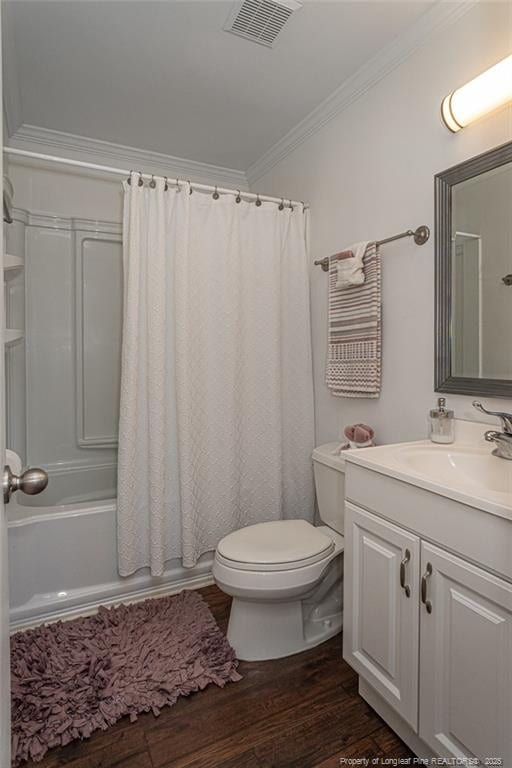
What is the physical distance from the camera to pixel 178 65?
181 centimetres

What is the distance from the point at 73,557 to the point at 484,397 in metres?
1.84

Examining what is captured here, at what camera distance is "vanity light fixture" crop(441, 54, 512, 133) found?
4.17 feet

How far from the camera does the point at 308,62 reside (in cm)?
180

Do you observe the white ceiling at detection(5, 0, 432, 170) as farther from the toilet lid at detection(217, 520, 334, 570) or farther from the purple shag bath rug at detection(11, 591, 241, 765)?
the purple shag bath rug at detection(11, 591, 241, 765)

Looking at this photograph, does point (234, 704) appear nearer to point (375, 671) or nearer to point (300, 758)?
point (300, 758)

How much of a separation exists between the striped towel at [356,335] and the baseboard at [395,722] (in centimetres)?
108

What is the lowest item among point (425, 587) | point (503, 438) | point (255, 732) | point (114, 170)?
point (255, 732)

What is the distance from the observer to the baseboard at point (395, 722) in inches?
47.1

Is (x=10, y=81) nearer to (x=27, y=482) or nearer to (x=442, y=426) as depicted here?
(x=27, y=482)

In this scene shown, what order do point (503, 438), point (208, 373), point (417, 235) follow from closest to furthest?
point (503, 438) < point (417, 235) < point (208, 373)

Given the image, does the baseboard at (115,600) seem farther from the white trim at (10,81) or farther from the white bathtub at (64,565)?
the white trim at (10,81)

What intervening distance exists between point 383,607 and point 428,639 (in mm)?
172

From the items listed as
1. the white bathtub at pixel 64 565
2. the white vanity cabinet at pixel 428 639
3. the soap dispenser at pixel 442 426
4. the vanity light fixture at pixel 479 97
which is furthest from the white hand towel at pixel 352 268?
the white bathtub at pixel 64 565

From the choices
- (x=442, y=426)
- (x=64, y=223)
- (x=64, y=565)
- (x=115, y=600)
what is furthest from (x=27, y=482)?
(x=64, y=223)
